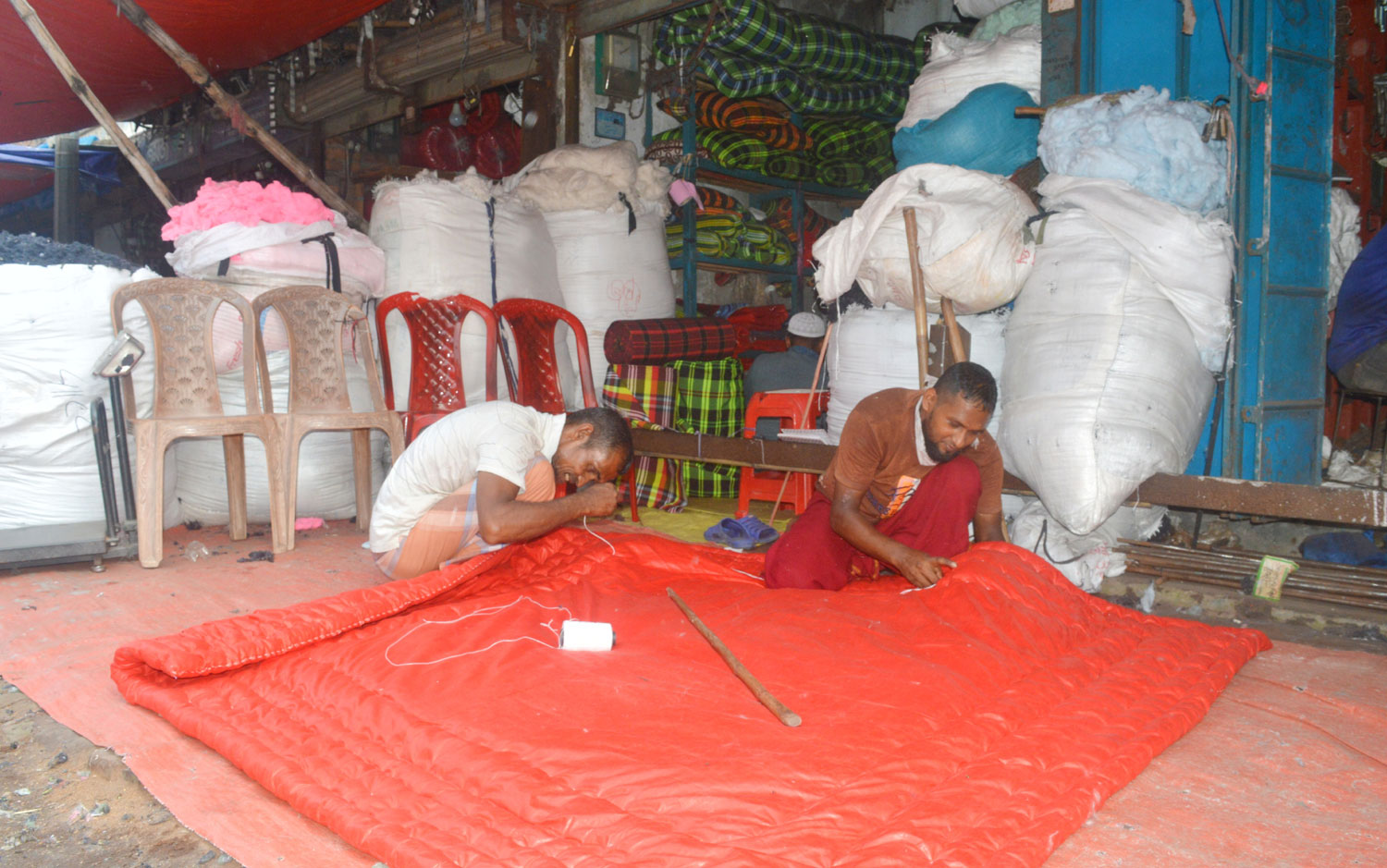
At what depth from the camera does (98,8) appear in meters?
4.27

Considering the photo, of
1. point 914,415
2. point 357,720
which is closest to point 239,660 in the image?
point 357,720

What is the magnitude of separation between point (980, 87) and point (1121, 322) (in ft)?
4.39

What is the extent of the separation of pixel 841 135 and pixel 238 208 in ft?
12.7

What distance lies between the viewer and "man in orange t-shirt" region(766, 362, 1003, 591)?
2660 millimetres

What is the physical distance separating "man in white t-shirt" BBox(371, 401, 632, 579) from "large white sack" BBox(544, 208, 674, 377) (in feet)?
6.87

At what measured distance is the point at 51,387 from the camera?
3385 millimetres

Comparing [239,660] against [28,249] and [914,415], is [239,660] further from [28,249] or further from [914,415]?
[28,249]

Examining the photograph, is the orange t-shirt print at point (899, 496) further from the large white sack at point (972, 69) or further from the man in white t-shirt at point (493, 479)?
the large white sack at point (972, 69)

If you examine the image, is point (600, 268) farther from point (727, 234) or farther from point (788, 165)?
point (788, 165)

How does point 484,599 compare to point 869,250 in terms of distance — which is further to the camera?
point 869,250

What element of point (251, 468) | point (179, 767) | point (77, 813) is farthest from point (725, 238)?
point (77, 813)

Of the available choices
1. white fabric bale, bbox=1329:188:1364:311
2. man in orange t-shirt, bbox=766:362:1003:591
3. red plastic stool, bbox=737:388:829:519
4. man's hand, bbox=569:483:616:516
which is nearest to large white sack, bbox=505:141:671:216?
red plastic stool, bbox=737:388:829:519

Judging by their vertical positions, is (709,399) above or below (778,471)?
above

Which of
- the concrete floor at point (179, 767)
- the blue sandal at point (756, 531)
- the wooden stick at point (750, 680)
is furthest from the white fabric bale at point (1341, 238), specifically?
the wooden stick at point (750, 680)
